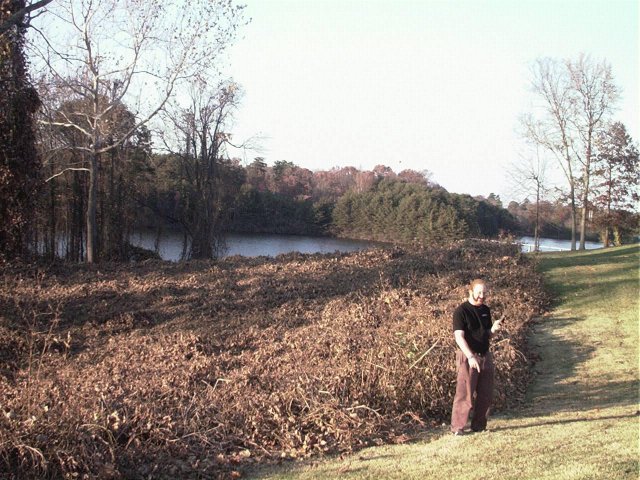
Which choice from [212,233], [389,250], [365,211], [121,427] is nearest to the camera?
[121,427]

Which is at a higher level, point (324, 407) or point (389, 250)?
point (389, 250)

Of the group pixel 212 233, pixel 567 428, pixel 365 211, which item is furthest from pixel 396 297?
pixel 365 211

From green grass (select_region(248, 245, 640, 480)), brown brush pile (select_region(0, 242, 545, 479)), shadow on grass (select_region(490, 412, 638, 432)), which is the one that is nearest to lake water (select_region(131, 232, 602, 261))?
brown brush pile (select_region(0, 242, 545, 479))

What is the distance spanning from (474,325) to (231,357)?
4841mm

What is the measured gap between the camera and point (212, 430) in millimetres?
5754

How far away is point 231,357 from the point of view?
31.5 feet

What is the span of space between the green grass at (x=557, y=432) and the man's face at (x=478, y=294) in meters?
1.36

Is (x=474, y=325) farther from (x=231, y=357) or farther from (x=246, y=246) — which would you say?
(x=246, y=246)

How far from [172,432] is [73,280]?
31.3 feet

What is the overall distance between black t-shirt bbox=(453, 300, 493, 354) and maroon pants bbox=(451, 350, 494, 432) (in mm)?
135

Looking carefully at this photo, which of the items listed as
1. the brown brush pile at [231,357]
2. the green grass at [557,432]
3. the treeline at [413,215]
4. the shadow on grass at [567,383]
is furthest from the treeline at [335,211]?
the shadow on grass at [567,383]

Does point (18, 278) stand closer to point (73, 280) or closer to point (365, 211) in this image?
point (73, 280)

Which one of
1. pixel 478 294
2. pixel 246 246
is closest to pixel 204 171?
pixel 246 246

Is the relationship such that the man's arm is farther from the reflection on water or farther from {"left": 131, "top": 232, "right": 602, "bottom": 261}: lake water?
{"left": 131, "top": 232, "right": 602, "bottom": 261}: lake water
